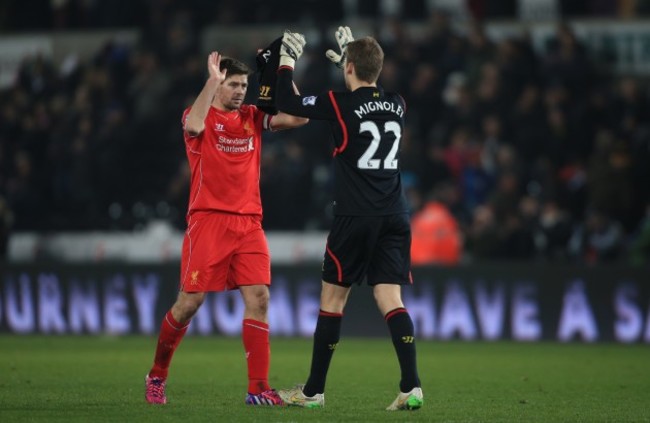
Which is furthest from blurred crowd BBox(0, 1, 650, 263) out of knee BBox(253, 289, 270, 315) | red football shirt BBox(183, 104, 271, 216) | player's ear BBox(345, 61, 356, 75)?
player's ear BBox(345, 61, 356, 75)

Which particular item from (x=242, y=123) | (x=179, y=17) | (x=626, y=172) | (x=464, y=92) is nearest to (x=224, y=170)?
(x=242, y=123)

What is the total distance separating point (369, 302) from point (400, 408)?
9141 mm

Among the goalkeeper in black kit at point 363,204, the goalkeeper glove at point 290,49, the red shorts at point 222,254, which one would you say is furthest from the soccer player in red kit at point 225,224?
the goalkeeper in black kit at point 363,204

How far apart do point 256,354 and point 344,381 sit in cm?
230

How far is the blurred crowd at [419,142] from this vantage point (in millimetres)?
18328

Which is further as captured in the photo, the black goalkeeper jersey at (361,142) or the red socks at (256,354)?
the red socks at (256,354)

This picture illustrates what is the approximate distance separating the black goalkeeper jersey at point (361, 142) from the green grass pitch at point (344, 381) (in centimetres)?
136

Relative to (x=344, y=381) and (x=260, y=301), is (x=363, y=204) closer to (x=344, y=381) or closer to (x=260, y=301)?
(x=260, y=301)

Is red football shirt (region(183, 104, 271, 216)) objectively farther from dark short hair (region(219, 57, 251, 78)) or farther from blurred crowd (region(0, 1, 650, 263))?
blurred crowd (region(0, 1, 650, 263))

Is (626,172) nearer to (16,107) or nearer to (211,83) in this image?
(211,83)

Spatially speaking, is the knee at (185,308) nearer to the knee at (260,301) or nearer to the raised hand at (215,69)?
the knee at (260,301)

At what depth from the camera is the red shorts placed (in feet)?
30.4

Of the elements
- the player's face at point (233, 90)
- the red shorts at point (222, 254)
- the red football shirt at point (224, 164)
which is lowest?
the red shorts at point (222, 254)

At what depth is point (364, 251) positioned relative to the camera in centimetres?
886
